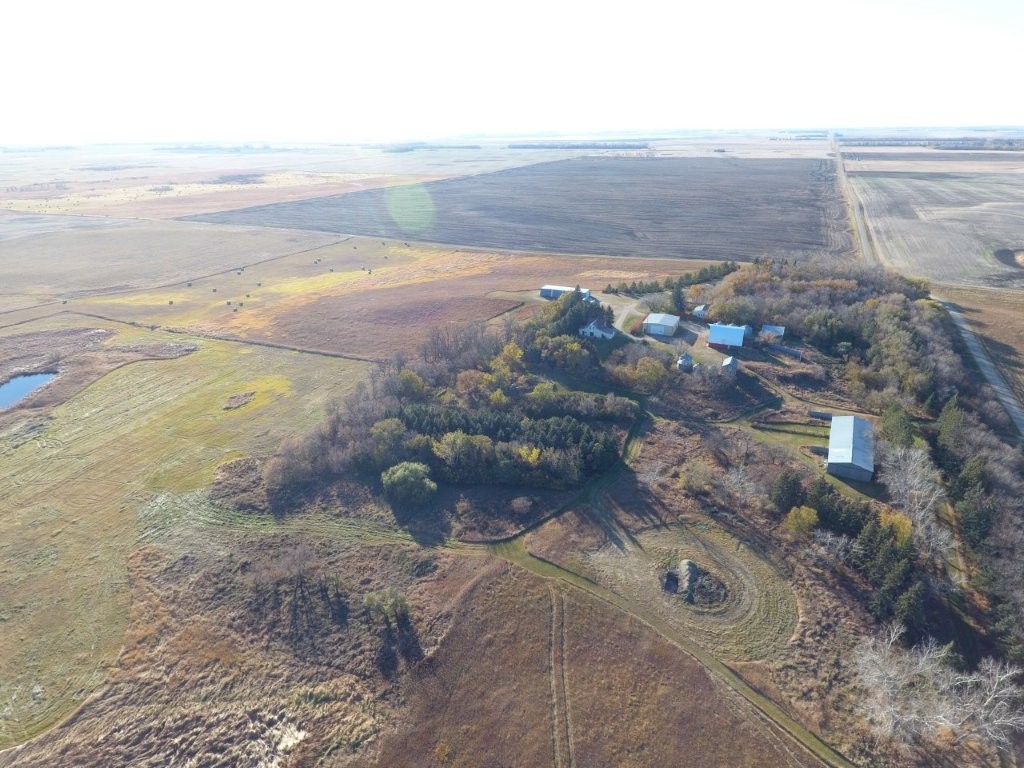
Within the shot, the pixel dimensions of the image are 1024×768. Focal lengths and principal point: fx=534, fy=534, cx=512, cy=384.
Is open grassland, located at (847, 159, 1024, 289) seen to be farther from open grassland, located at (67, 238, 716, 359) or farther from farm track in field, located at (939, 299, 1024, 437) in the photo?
open grassland, located at (67, 238, 716, 359)

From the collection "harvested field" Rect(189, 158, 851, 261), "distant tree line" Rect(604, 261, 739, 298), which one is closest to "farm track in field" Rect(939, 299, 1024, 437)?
"distant tree line" Rect(604, 261, 739, 298)

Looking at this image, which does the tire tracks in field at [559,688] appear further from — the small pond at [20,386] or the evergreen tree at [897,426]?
the small pond at [20,386]

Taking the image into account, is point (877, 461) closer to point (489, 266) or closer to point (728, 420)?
point (728, 420)

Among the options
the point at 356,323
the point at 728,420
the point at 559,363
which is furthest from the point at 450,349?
the point at 728,420

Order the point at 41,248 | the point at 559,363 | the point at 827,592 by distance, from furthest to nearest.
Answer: the point at 41,248
the point at 559,363
the point at 827,592

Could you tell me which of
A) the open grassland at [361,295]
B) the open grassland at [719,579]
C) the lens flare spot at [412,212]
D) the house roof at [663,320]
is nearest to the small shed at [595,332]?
the house roof at [663,320]
